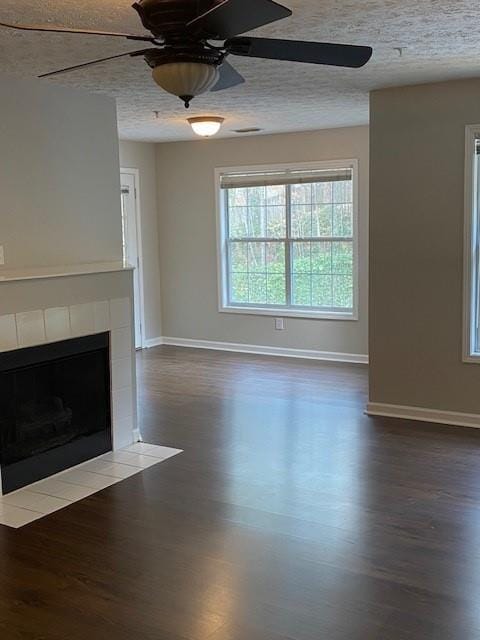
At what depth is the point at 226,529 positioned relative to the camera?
3.35 meters

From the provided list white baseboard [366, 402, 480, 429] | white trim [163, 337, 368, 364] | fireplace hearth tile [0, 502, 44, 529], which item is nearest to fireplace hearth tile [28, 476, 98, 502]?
fireplace hearth tile [0, 502, 44, 529]

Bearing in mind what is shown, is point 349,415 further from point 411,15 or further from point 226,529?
point 411,15

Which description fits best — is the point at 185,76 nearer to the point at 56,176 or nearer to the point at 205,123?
Result: the point at 56,176

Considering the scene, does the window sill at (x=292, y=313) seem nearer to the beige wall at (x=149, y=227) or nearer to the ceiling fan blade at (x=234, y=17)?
the beige wall at (x=149, y=227)

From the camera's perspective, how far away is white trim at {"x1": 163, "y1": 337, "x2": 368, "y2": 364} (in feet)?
23.8

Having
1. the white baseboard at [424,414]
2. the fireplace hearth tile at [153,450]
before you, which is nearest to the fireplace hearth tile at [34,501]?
the fireplace hearth tile at [153,450]

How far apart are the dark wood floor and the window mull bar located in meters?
2.91

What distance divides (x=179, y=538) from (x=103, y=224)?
2292mm

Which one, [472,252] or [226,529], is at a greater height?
[472,252]

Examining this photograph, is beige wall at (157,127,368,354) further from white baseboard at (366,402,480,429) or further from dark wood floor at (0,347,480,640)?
dark wood floor at (0,347,480,640)

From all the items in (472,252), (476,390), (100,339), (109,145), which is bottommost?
(476,390)

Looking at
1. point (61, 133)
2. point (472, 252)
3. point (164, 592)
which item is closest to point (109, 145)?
point (61, 133)

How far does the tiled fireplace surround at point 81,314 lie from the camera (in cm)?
383

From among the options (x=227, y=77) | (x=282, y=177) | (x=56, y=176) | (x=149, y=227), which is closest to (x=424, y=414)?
(x=56, y=176)
